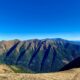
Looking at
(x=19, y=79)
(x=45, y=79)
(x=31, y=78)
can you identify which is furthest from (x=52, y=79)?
(x=19, y=79)

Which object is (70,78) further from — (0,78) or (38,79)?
(0,78)

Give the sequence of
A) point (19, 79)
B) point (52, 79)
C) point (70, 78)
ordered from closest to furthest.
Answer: point (19, 79), point (52, 79), point (70, 78)

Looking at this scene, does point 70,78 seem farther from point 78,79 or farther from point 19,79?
point 19,79

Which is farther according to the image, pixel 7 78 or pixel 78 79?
pixel 78 79

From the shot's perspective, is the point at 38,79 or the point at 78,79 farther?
the point at 78,79

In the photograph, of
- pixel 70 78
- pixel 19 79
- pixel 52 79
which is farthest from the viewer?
pixel 70 78

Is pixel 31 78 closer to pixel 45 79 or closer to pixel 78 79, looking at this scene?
pixel 45 79

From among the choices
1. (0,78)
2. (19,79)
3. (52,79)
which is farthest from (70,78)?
(0,78)

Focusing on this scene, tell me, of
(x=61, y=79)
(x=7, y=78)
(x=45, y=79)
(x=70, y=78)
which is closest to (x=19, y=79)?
(x=7, y=78)
